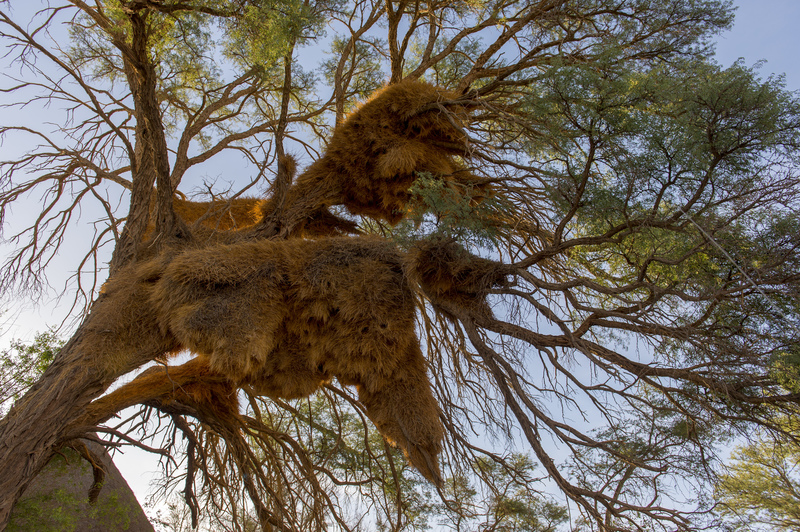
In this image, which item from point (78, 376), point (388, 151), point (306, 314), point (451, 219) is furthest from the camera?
point (388, 151)

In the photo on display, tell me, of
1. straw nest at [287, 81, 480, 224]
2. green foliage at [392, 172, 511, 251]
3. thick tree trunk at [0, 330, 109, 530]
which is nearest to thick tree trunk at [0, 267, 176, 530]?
thick tree trunk at [0, 330, 109, 530]

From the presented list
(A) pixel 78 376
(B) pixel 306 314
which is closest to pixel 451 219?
(B) pixel 306 314

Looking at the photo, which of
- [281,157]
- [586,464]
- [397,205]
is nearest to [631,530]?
[586,464]

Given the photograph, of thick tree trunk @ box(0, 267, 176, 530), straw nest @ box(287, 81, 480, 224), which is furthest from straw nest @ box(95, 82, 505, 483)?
straw nest @ box(287, 81, 480, 224)

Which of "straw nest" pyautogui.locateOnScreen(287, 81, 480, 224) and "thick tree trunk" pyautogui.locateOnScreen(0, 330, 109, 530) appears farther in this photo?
"straw nest" pyautogui.locateOnScreen(287, 81, 480, 224)

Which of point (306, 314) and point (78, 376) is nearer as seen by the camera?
point (78, 376)

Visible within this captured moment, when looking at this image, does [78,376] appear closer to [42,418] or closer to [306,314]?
[42,418]

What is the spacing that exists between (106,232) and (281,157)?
274 cm

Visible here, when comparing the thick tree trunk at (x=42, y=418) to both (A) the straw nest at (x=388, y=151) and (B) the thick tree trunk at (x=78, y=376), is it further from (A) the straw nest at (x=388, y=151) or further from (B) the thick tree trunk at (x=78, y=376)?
(A) the straw nest at (x=388, y=151)

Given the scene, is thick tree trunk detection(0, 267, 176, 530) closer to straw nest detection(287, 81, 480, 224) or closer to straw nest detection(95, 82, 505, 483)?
straw nest detection(95, 82, 505, 483)

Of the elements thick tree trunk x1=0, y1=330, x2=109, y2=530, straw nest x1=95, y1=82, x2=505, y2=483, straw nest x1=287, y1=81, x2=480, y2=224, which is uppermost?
straw nest x1=287, y1=81, x2=480, y2=224

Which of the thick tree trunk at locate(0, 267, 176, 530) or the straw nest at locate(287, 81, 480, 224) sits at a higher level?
the straw nest at locate(287, 81, 480, 224)

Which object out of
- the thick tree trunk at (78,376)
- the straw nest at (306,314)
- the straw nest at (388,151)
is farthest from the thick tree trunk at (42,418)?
the straw nest at (388,151)

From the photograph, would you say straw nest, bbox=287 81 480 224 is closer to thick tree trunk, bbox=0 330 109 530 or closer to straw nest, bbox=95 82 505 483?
straw nest, bbox=95 82 505 483
